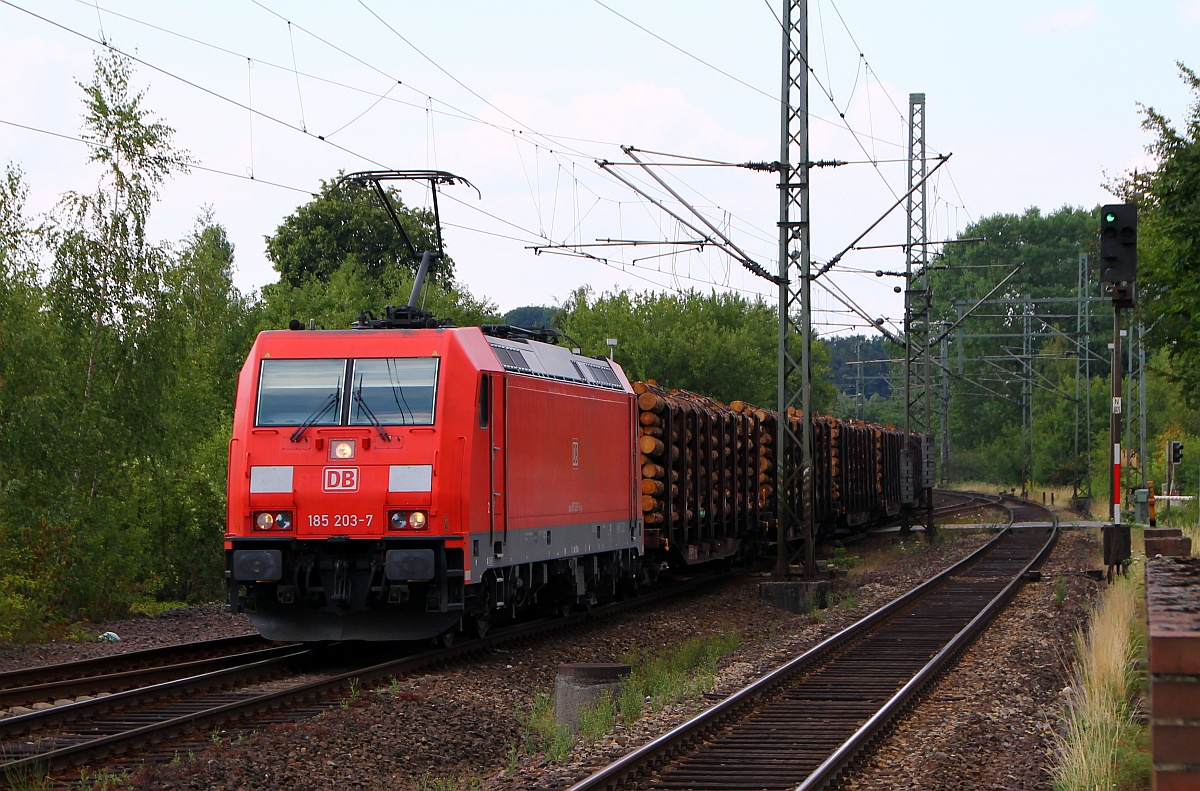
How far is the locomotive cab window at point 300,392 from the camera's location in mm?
14203

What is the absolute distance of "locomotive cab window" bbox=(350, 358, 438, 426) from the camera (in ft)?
45.9

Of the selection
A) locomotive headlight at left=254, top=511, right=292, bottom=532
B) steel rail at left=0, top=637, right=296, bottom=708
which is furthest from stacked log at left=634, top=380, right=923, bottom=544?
steel rail at left=0, top=637, right=296, bottom=708

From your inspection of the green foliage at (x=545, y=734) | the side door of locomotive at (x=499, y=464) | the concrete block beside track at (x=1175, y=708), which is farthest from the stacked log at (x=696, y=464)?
the concrete block beside track at (x=1175, y=708)

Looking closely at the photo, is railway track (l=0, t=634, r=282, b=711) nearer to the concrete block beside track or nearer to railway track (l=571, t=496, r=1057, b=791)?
railway track (l=571, t=496, r=1057, b=791)

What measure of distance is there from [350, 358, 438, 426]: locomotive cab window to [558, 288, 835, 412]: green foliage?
1494 inches

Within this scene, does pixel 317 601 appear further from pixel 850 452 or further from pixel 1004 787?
pixel 850 452

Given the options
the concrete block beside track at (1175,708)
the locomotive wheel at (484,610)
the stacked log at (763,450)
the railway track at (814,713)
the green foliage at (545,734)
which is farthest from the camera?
the stacked log at (763,450)

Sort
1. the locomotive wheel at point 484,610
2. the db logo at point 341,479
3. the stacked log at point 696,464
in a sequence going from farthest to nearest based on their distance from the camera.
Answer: the stacked log at point 696,464 < the locomotive wheel at point 484,610 < the db logo at point 341,479

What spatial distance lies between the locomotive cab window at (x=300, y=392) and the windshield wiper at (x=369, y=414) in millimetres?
188

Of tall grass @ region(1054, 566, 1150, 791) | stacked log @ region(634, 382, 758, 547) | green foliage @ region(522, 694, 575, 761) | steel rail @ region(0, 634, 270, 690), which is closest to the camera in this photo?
tall grass @ region(1054, 566, 1150, 791)

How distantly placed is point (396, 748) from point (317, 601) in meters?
3.70

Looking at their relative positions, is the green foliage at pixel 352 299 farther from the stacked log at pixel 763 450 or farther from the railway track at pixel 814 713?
the railway track at pixel 814 713

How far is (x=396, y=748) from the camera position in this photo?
10.6m

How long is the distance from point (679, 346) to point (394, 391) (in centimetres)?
3872
